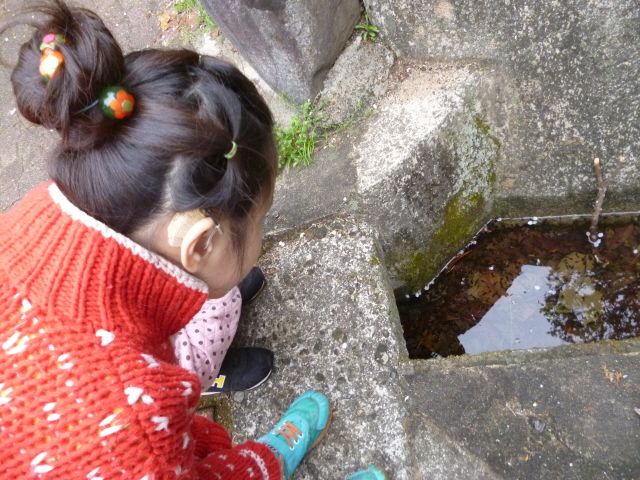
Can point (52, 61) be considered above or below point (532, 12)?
above

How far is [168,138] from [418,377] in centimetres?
126

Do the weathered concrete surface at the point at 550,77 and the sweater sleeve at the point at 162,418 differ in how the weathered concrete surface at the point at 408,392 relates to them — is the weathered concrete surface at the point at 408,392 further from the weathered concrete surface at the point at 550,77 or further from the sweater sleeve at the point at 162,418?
the weathered concrete surface at the point at 550,77

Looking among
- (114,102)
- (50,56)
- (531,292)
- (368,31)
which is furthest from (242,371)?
(368,31)

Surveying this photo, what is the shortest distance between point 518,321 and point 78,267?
1.99 meters

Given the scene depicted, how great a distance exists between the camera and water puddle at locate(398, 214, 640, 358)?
6.98 feet

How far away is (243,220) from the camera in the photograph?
1242 millimetres

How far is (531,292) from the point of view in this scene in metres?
2.25

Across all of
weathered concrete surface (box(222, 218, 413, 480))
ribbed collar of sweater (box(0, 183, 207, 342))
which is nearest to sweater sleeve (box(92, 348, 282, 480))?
ribbed collar of sweater (box(0, 183, 207, 342))

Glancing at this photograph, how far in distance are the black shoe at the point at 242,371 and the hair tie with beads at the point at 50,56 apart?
1.23m

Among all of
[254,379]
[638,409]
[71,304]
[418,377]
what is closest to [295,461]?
[254,379]

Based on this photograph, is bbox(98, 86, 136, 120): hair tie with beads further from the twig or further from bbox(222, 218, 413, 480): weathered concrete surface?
the twig

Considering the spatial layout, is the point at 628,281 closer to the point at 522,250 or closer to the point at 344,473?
the point at 522,250

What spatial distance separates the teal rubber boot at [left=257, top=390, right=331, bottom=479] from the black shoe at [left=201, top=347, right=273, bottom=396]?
185 millimetres

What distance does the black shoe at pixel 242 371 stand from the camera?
180 cm
